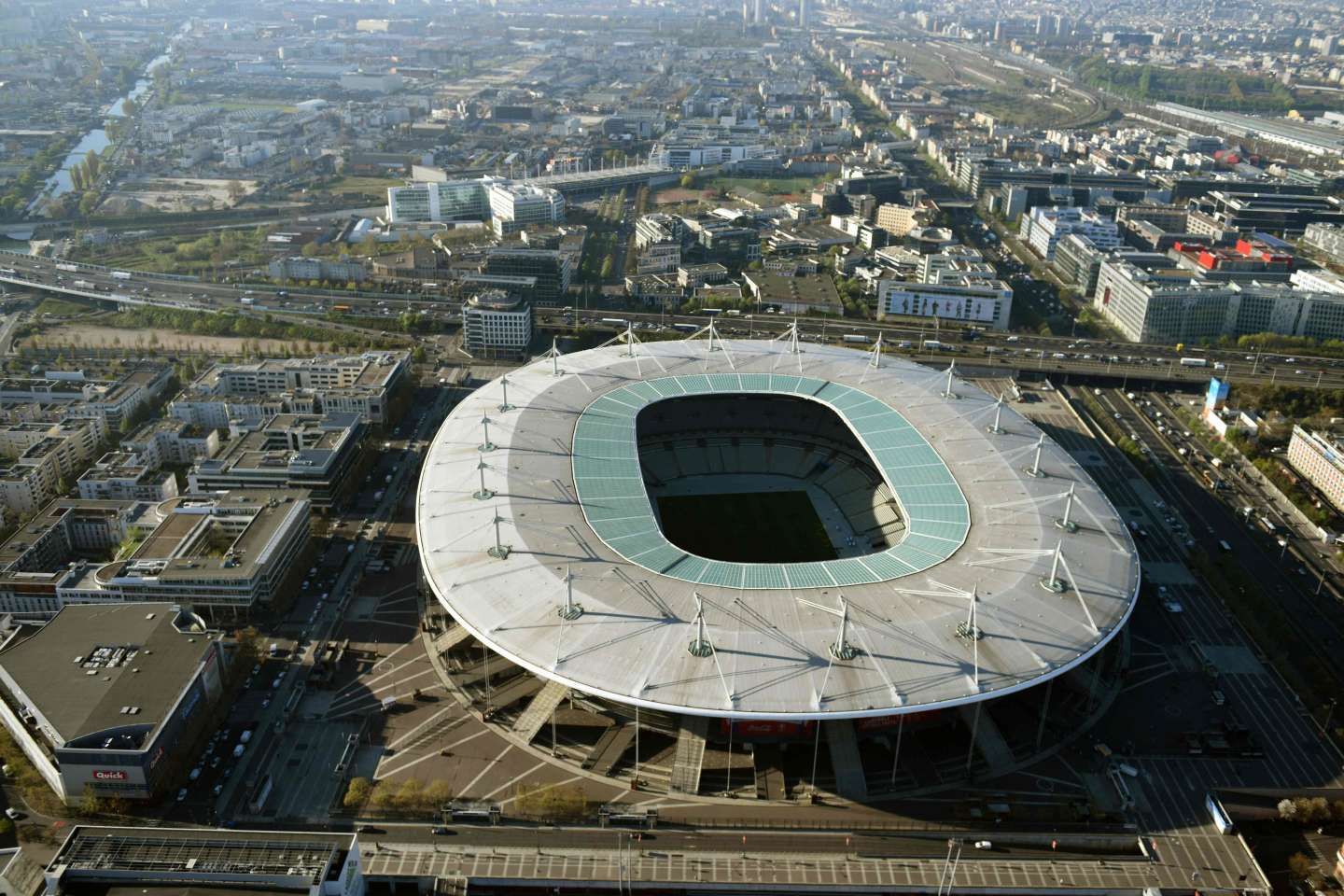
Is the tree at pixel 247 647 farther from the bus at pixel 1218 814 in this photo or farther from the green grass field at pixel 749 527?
the bus at pixel 1218 814

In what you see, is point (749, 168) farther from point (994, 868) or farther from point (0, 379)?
point (994, 868)

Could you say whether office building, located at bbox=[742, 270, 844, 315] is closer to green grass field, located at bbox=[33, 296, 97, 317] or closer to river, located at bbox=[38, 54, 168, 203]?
green grass field, located at bbox=[33, 296, 97, 317]

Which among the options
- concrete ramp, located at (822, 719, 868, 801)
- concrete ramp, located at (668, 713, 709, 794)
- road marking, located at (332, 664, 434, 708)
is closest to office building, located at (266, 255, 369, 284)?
road marking, located at (332, 664, 434, 708)

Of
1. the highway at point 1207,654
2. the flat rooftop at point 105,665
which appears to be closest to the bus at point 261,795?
the flat rooftop at point 105,665

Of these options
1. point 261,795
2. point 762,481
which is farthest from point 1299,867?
point 261,795

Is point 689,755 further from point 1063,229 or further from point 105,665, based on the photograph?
point 1063,229
